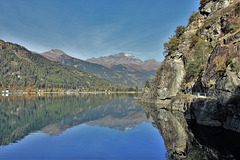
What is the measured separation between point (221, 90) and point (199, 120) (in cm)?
787

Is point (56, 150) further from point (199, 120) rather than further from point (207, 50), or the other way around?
point (207, 50)

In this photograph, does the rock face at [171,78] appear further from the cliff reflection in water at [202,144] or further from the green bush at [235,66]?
the cliff reflection in water at [202,144]

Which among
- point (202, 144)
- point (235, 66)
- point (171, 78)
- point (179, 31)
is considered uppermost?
point (179, 31)

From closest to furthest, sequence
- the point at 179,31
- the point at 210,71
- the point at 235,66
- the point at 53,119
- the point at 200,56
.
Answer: the point at 235,66 → the point at 210,71 → the point at 53,119 → the point at 200,56 → the point at 179,31

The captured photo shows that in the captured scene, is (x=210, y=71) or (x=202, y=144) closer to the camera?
(x=202, y=144)

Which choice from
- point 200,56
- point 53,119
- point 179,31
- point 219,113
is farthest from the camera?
point 179,31

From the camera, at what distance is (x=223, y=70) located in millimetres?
36344

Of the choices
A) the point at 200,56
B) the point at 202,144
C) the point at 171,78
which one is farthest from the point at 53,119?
the point at 200,56

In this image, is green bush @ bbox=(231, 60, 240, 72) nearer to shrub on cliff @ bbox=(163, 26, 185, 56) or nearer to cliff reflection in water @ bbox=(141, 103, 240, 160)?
cliff reflection in water @ bbox=(141, 103, 240, 160)

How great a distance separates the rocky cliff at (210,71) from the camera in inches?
1184

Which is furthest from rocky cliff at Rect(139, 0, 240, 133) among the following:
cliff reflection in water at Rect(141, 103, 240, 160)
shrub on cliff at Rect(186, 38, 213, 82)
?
cliff reflection in water at Rect(141, 103, 240, 160)

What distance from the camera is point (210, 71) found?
1689 inches

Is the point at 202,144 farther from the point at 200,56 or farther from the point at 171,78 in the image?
the point at 171,78

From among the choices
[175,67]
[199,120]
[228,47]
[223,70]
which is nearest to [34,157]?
[199,120]
